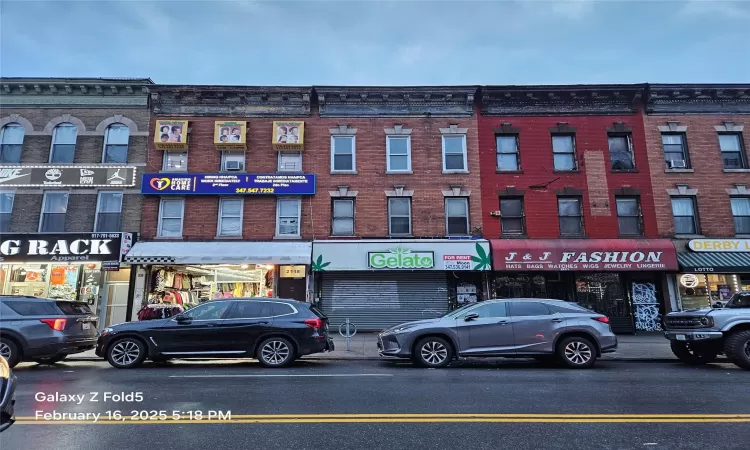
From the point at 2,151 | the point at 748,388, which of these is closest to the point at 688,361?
the point at 748,388

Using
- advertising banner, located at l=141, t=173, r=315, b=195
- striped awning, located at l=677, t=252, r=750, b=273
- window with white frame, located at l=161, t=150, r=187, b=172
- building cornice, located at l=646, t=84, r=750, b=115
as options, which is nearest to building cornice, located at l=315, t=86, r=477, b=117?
advertising banner, located at l=141, t=173, r=315, b=195

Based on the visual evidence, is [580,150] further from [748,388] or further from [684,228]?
[748,388]

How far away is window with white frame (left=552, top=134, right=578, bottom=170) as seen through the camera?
59.0 ft

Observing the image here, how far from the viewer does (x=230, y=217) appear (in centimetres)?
1725

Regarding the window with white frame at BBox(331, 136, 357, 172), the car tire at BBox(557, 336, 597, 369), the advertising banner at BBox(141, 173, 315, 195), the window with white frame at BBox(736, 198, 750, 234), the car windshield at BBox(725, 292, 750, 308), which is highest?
the window with white frame at BBox(331, 136, 357, 172)

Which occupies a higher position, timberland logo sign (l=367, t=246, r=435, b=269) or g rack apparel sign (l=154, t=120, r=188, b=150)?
g rack apparel sign (l=154, t=120, r=188, b=150)

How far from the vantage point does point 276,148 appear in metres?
17.8

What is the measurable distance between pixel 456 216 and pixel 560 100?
23.0ft

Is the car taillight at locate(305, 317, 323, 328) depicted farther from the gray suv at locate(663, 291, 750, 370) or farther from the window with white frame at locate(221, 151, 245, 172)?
the window with white frame at locate(221, 151, 245, 172)

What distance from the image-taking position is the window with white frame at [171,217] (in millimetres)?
17062

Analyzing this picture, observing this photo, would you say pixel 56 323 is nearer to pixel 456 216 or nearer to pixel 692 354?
pixel 456 216

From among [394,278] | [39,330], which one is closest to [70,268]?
[39,330]

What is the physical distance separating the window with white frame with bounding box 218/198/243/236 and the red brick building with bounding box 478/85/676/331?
10.2 m

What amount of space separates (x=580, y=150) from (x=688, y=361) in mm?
9987
